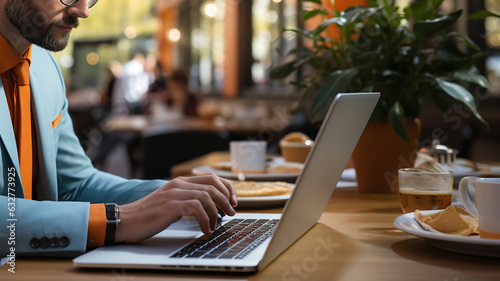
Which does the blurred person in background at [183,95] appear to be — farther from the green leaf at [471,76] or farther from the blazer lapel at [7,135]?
the blazer lapel at [7,135]

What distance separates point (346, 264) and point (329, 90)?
0.70 metres

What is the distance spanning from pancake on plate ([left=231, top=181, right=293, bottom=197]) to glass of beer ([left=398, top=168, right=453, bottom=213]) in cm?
30

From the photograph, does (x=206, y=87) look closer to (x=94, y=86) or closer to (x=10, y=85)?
(x=94, y=86)

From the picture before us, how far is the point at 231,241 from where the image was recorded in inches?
37.3

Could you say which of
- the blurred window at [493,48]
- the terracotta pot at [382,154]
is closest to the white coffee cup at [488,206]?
the terracotta pot at [382,154]

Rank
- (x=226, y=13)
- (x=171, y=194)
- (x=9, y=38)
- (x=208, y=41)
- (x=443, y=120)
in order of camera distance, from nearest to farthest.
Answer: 1. (x=171, y=194)
2. (x=9, y=38)
3. (x=443, y=120)
4. (x=226, y=13)
5. (x=208, y=41)

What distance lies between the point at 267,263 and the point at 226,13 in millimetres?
9496

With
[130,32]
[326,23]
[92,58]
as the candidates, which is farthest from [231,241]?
[130,32]

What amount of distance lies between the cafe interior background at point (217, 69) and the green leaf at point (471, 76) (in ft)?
0.71

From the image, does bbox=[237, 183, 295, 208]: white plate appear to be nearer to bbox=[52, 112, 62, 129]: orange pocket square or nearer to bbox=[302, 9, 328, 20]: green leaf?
bbox=[52, 112, 62, 129]: orange pocket square

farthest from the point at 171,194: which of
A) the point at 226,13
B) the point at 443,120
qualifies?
the point at 226,13

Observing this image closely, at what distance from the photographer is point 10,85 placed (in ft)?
4.27

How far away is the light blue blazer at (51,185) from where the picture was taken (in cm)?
94

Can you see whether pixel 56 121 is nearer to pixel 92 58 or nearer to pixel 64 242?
pixel 64 242
